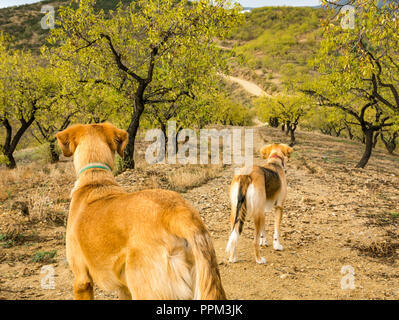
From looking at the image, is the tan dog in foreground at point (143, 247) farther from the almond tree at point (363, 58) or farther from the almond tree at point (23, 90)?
the almond tree at point (23, 90)

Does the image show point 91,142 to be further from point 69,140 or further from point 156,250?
point 156,250

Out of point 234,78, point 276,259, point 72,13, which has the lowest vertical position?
point 276,259

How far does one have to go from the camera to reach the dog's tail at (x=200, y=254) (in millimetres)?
1628

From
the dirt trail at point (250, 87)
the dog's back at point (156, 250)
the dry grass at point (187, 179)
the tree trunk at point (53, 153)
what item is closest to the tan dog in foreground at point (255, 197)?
the dog's back at point (156, 250)

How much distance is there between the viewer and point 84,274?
88.5 inches

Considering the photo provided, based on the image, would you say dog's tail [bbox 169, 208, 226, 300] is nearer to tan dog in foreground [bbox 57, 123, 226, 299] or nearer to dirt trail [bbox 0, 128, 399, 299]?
tan dog in foreground [bbox 57, 123, 226, 299]

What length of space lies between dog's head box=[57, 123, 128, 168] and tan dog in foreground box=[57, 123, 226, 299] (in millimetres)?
454

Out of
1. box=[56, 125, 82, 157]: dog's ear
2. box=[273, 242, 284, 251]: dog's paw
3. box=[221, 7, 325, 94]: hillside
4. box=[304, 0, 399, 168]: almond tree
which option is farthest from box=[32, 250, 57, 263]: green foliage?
box=[221, 7, 325, 94]: hillside

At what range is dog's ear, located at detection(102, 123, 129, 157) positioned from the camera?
2.89 meters

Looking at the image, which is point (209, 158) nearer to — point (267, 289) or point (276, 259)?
point (276, 259)

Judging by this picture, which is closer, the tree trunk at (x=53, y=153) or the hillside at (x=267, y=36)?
the tree trunk at (x=53, y=153)

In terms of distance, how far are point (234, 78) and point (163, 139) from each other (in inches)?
2143

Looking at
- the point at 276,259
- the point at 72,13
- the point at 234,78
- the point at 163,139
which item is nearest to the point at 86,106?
the point at 163,139

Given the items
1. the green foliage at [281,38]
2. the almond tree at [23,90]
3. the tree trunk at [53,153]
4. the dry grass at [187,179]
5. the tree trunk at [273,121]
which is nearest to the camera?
the dry grass at [187,179]
